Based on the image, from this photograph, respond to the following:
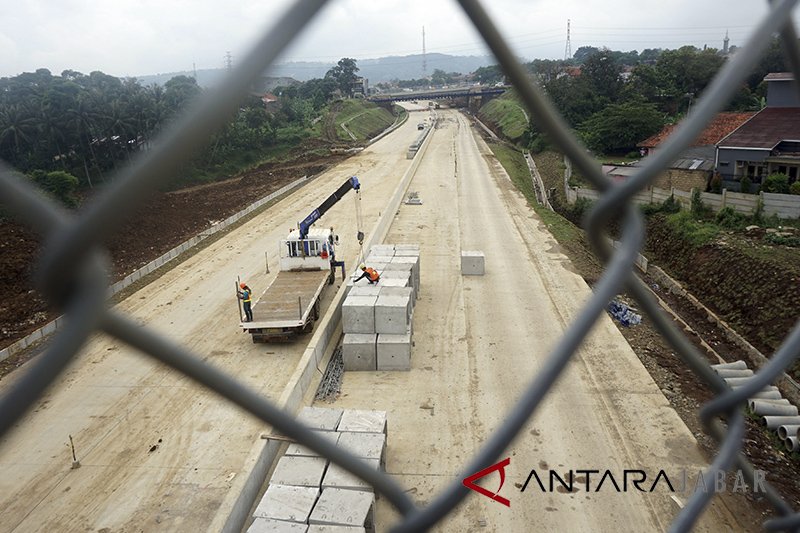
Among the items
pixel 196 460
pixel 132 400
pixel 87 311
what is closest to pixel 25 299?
pixel 132 400

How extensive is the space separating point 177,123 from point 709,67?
127 feet

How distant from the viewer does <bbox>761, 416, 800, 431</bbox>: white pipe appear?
921 cm

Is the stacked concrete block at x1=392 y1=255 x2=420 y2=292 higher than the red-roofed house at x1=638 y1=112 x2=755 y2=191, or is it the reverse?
the red-roofed house at x1=638 y1=112 x2=755 y2=191

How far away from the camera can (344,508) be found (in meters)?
6.05

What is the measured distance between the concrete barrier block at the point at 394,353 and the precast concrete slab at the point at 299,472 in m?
3.39

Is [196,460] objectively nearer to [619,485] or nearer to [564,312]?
[619,485]

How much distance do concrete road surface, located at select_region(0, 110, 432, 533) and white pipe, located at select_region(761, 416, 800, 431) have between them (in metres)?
7.96

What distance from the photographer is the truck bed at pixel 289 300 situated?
11.0 m

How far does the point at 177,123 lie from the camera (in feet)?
2.08

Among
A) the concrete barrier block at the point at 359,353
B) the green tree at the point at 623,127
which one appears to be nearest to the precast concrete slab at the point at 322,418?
the concrete barrier block at the point at 359,353

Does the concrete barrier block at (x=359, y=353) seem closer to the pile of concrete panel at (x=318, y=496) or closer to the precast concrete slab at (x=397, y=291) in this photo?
the precast concrete slab at (x=397, y=291)

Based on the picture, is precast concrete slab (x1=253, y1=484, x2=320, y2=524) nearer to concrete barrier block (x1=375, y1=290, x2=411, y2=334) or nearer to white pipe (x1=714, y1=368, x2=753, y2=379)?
concrete barrier block (x1=375, y1=290, x2=411, y2=334)

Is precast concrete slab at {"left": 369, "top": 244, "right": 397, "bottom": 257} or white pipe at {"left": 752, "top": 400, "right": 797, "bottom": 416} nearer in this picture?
white pipe at {"left": 752, "top": 400, "right": 797, "bottom": 416}

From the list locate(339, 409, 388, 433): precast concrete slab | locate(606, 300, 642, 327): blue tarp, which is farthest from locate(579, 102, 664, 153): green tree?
locate(339, 409, 388, 433): precast concrete slab
